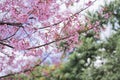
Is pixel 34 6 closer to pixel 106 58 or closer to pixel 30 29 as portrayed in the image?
pixel 30 29

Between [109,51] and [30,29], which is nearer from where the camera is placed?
[30,29]

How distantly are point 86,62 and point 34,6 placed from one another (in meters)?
22.3

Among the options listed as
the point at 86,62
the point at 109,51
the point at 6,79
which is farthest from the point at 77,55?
the point at 6,79

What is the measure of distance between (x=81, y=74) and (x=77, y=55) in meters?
1.40

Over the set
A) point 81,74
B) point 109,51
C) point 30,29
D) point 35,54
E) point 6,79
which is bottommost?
point 81,74

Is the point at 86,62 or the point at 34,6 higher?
the point at 34,6

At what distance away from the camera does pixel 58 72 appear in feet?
92.8

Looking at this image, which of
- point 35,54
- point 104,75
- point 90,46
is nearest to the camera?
point 35,54

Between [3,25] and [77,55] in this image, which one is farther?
[77,55]

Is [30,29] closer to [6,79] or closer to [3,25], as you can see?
[3,25]

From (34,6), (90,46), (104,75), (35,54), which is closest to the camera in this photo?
(34,6)

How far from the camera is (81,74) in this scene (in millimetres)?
27203

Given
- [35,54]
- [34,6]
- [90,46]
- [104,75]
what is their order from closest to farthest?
[34,6], [35,54], [104,75], [90,46]

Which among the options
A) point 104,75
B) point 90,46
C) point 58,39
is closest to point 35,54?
point 58,39
